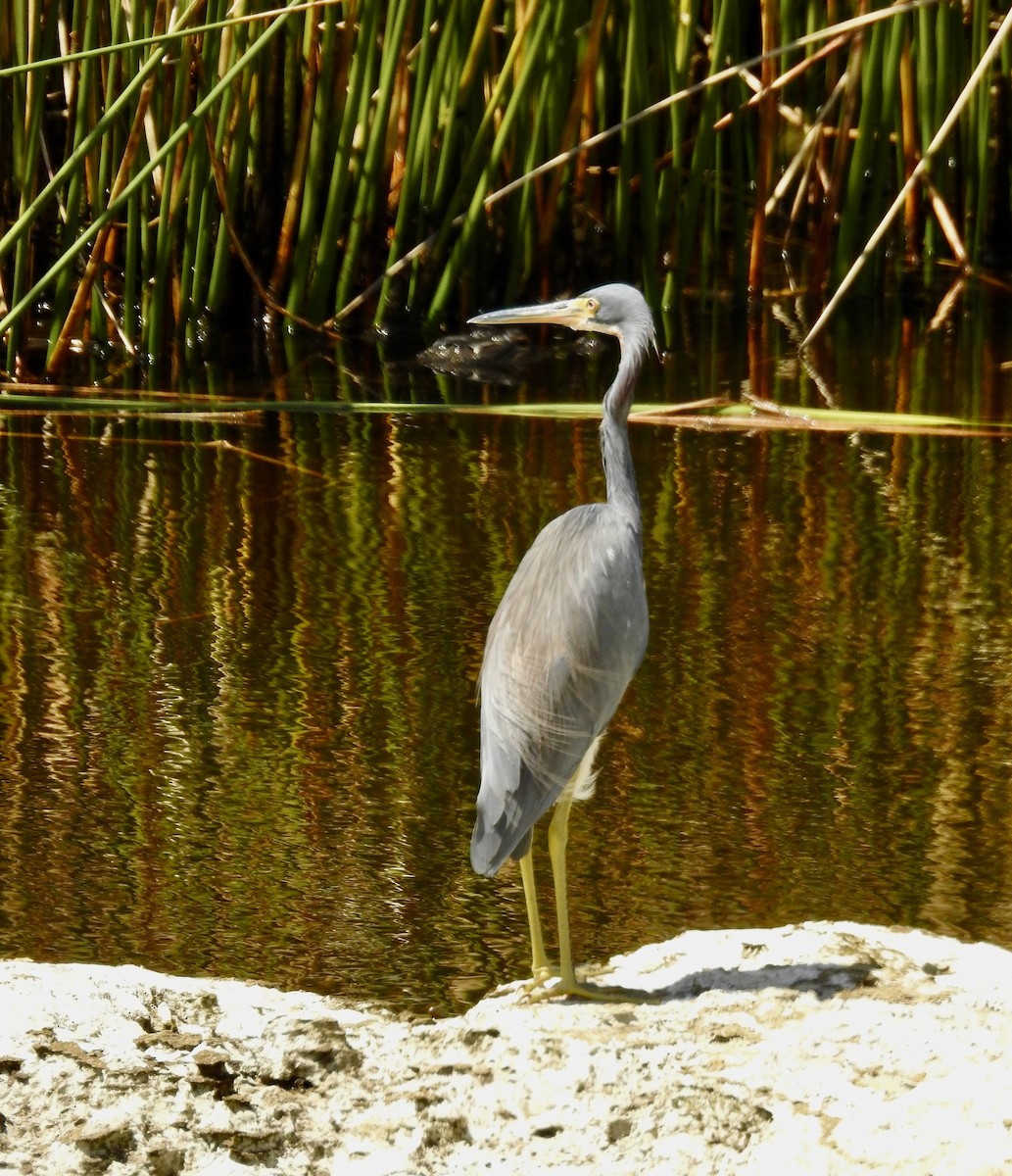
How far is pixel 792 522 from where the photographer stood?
4.87 m

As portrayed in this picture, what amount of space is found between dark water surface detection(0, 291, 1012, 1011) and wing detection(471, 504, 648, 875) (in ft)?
0.99

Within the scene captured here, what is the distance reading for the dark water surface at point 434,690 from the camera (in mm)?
2895

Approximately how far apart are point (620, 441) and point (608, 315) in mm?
311

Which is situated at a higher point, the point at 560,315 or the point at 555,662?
the point at 560,315

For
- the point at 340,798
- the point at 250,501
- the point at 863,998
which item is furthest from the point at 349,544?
the point at 863,998

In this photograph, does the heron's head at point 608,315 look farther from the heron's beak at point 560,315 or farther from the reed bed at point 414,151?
the reed bed at point 414,151

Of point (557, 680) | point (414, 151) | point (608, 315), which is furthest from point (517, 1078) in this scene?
point (414, 151)

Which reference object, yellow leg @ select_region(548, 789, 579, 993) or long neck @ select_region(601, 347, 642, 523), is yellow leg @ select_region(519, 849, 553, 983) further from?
long neck @ select_region(601, 347, 642, 523)

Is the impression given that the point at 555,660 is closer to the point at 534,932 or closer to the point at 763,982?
the point at 534,932

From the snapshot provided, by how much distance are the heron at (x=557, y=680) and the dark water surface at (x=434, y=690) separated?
0.19m

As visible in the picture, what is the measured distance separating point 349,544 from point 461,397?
1761 mm

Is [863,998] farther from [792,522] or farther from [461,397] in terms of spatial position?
[461,397]

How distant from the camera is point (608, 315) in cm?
326

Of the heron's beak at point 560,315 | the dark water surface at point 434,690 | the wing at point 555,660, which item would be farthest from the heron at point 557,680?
the heron's beak at point 560,315
